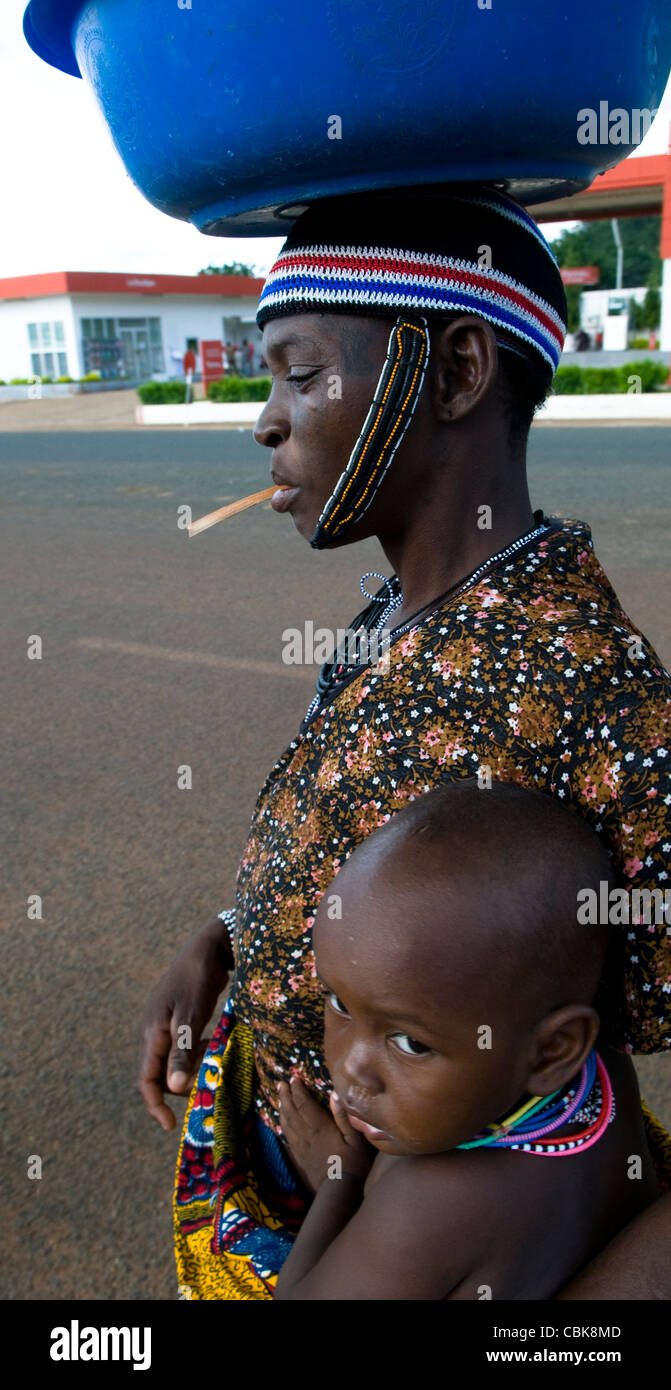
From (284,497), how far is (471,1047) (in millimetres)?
753

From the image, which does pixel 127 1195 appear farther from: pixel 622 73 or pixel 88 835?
pixel 622 73

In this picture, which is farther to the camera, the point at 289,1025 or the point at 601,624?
the point at 289,1025

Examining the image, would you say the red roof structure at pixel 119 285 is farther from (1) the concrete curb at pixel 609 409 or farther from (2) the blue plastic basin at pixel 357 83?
(2) the blue plastic basin at pixel 357 83

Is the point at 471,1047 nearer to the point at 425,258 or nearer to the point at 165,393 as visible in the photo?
the point at 425,258

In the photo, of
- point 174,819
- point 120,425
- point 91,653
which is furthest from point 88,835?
point 120,425

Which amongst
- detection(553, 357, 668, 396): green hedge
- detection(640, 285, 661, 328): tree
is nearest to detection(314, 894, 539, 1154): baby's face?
detection(553, 357, 668, 396): green hedge

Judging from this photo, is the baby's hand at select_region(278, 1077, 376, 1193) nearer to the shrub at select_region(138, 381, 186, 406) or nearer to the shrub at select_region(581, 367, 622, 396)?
the shrub at select_region(581, 367, 622, 396)

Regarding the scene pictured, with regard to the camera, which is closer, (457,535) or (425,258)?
(425,258)

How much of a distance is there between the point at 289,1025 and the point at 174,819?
2608 millimetres

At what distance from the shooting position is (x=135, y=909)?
11.3 feet

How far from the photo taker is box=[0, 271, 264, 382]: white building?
1706 inches

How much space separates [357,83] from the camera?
116 centimetres

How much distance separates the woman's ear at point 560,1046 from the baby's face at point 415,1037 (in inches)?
0.6
